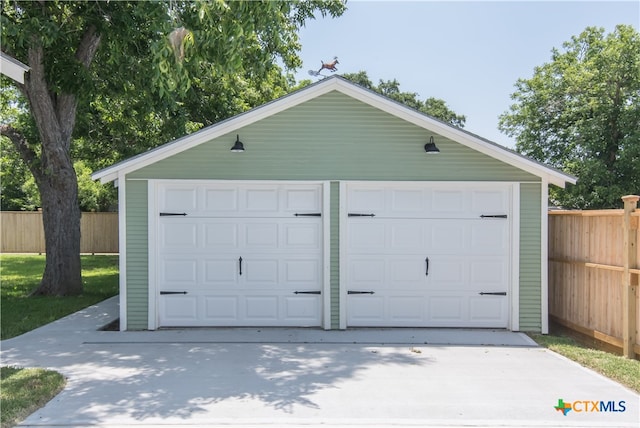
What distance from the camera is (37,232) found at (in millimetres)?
21828

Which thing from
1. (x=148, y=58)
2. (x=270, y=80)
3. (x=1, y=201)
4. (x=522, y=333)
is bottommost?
(x=522, y=333)

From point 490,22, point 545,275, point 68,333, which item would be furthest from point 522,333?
point 490,22

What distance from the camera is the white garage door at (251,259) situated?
768cm

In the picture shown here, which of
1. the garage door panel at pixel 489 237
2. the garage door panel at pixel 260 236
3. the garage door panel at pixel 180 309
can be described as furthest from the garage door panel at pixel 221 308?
the garage door panel at pixel 489 237

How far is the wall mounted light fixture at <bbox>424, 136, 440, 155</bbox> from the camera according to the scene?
739cm

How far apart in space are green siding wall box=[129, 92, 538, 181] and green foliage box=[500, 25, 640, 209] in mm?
9898

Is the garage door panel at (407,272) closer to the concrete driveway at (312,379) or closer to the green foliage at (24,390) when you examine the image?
the concrete driveway at (312,379)

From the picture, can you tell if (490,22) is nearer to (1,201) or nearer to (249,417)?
(249,417)

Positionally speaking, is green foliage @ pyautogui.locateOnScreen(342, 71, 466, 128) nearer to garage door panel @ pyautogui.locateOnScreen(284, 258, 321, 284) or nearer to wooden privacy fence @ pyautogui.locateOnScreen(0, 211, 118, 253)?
wooden privacy fence @ pyautogui.locateOnScreen(0, 211, 118, 253)

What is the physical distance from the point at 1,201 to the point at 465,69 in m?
27.6

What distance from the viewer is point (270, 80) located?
16875 mm

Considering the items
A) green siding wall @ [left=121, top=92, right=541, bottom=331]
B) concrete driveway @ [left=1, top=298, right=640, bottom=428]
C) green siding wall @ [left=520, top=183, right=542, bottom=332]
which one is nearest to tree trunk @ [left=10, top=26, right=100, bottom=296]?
concrete driveway @ [left=1, top=298, right=640, bottom=428]

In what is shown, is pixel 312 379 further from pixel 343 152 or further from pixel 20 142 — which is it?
pixel 20 142

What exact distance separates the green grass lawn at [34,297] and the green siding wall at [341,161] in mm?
2020
